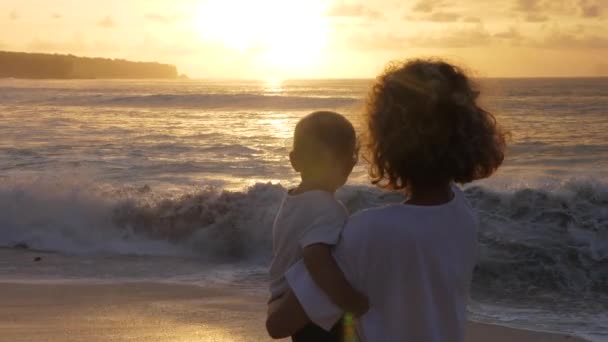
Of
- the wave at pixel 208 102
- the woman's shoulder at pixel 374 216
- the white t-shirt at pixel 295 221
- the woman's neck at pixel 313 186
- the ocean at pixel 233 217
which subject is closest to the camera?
the woman's shoulder at pixel 374 216

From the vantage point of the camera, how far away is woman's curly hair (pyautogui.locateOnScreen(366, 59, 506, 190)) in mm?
1703

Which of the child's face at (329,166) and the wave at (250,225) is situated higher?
the child's face at (329,166)

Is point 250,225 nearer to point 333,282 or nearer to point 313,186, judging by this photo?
point 313,186

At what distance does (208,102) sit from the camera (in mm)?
41656

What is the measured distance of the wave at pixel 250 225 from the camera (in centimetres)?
896

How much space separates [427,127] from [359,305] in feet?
1.24

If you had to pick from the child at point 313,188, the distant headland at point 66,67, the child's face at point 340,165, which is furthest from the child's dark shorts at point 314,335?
the distant headland at point 66,67

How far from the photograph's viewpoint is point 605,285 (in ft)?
28.0

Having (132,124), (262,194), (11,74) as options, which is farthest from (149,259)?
(11,74)

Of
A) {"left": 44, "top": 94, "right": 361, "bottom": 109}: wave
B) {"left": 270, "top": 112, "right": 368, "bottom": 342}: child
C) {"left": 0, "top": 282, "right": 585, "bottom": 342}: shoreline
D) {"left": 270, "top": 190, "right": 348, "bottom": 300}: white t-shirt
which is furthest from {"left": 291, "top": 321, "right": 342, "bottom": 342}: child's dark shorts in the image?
{"left": 44, "top": 94, "right": 361, "bottom": 109}: wave

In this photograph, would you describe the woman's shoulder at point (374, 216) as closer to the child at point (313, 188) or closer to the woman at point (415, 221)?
the woman at point (415, 221)

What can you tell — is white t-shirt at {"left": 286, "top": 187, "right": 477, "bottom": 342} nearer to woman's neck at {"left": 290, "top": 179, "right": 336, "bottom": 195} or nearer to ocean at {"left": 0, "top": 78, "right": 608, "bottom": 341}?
ocean at {"left": 0, "top": 78, "right": 608, "bottom": 341}

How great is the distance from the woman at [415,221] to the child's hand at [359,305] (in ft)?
0.05

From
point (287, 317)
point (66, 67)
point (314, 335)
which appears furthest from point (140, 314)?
point (66, 67)
